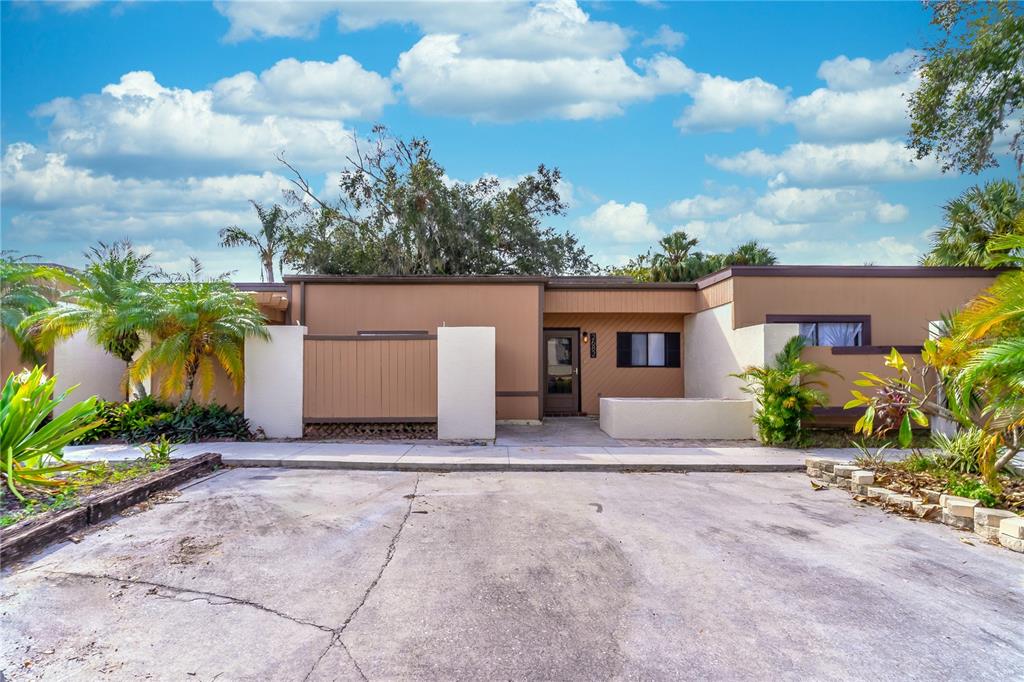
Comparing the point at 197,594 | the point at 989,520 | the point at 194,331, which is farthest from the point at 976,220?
the point at 194,331

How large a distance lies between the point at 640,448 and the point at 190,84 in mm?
12725

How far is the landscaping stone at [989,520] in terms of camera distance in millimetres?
5477

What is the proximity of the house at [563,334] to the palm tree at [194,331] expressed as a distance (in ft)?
1.56

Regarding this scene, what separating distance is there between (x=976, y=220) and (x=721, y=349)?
8.08 meters

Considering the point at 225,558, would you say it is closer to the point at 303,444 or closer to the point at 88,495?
the point at 88,495

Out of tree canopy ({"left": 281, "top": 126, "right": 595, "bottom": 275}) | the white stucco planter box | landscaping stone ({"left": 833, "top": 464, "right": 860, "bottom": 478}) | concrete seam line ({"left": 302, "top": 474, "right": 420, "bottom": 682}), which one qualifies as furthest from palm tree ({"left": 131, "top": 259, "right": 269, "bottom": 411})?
tree canopy ({"left": 281, "top": 126, "right": 595, "bottom": 275})

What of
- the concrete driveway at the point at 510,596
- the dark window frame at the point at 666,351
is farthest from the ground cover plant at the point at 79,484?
the dark window frame at the point at 666,351

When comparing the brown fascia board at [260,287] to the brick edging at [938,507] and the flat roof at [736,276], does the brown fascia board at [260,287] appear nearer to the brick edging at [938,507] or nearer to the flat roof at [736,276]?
the flat roof at [736,276]

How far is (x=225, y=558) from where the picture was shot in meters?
4.62

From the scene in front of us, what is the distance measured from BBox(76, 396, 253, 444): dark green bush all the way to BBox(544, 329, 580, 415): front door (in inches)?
306

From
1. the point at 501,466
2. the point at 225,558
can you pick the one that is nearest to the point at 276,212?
the point at 501,466

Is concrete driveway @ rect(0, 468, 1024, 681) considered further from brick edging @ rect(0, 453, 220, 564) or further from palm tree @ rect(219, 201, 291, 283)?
palm tree @ rect(219, 201, 291, 283)

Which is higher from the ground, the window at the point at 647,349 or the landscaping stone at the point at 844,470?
the window at the point at 647,349

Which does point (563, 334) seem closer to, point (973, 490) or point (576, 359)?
point (576, 359)
